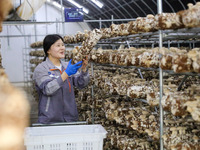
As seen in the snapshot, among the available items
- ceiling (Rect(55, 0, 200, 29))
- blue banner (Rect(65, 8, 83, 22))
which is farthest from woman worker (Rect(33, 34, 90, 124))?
ceiling (Rect(55, 0, 200, 29))

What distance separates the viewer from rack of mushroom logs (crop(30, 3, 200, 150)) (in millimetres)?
2490

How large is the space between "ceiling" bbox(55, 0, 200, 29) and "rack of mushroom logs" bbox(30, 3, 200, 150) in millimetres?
7672

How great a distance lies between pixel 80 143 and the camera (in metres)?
2.38

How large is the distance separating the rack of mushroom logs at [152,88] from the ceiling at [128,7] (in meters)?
7.67

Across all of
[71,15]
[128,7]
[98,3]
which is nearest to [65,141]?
[71,15]

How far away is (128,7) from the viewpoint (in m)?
14.9

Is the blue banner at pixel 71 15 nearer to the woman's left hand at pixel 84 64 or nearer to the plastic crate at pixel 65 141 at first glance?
the woman's left hand at pixel 84 64

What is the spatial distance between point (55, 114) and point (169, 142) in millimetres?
1609

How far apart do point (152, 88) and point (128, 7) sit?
12209mm

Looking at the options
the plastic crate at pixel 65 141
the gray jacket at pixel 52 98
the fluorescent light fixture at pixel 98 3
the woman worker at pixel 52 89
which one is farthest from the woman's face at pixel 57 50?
the fluorescent light fixture at pixel 98 3

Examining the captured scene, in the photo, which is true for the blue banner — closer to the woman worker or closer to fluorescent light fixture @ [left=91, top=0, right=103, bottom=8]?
the woman worker

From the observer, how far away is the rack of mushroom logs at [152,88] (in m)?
2.49

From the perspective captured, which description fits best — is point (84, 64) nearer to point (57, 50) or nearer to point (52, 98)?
point (57, 50)

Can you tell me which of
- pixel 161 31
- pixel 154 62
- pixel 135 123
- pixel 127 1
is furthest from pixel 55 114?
pixel 127 1
